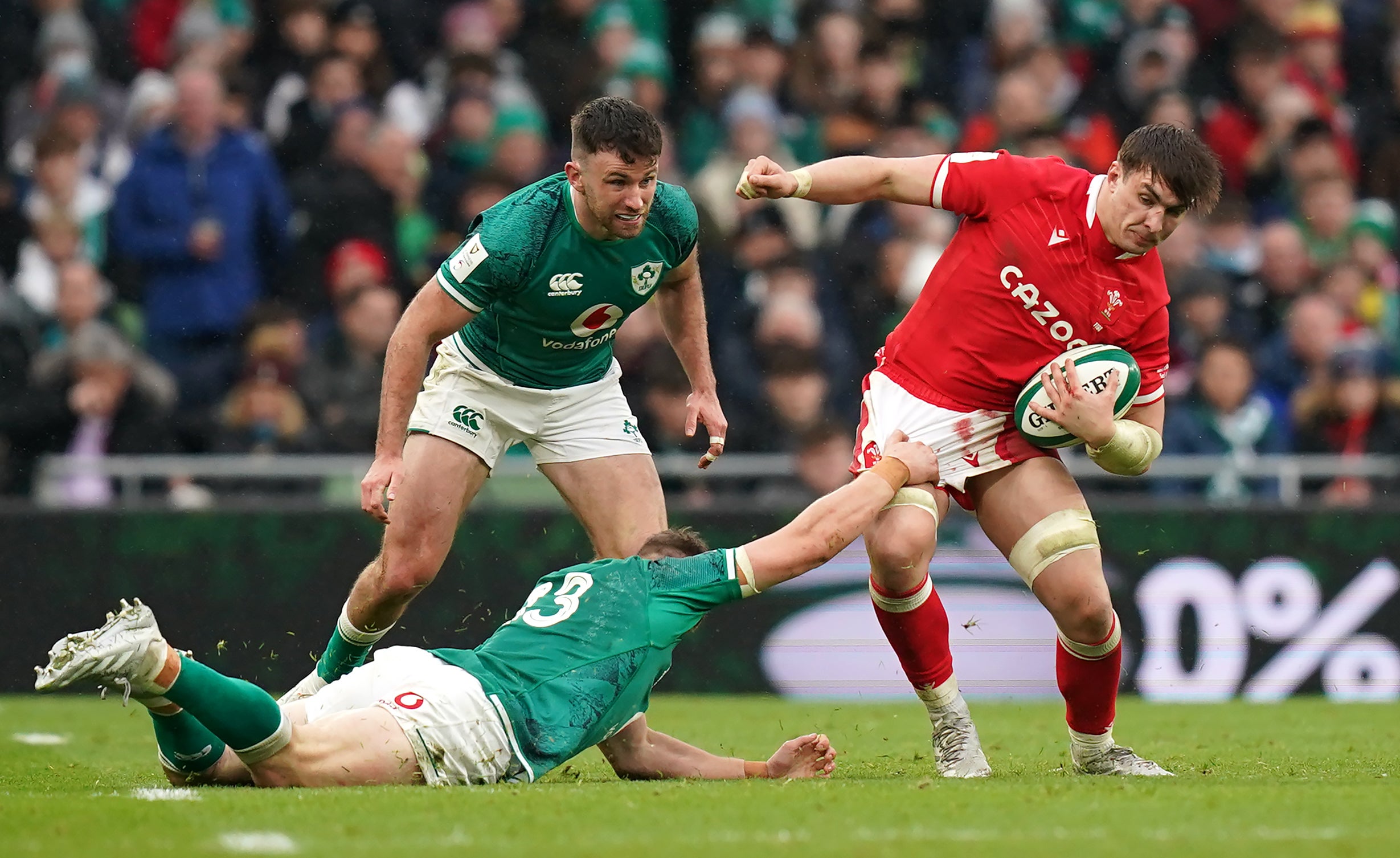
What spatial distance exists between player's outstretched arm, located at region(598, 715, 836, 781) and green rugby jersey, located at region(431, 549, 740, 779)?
1.54 ft

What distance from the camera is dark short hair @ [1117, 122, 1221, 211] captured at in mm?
6379

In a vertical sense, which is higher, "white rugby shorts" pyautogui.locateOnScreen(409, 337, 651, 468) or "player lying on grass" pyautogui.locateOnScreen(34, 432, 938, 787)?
"white rugby shorts" pyautogui.locateOnScreen(409, 337, 651, 468)

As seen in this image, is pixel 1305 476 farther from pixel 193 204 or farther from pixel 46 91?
pixel 46 91

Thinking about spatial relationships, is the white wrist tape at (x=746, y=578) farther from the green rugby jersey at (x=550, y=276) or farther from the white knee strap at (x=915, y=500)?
the green rugby jersey at (x=550, y=276)

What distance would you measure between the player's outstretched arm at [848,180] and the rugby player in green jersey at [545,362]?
54 cm

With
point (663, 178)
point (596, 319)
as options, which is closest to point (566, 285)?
point (596, 319)

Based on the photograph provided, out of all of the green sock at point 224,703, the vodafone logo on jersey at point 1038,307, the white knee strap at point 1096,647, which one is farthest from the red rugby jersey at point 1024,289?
the green sock at point 224,703

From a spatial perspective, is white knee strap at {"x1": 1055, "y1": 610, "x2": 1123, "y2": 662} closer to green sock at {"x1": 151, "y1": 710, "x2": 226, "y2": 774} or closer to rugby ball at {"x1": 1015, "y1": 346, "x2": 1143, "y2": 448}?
rugby ball at {"x1": 1015, "y1": 346, "x2": 1143, "y2": 448}

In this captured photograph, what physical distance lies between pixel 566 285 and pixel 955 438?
1598 millimetres

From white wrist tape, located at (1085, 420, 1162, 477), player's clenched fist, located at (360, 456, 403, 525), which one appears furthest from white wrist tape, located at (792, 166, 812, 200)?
player's clenched fist, located at (360, 456, 403, 525)

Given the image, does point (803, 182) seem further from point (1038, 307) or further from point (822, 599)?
point (822, 599)

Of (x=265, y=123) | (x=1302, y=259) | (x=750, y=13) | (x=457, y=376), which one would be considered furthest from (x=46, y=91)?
(x=1302, y=259)

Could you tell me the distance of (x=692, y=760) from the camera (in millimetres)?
6805

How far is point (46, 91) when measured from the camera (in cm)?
1392
